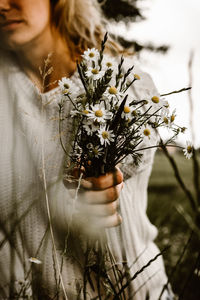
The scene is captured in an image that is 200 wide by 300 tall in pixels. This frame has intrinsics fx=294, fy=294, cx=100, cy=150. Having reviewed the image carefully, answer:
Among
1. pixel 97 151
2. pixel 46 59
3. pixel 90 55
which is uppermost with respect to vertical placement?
pixel 46 59

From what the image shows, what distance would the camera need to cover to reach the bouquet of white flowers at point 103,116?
599 mm

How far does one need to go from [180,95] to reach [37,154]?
0.69 m

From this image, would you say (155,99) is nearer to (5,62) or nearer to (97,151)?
(97,151)

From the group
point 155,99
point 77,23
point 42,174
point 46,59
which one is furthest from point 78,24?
point 155,99

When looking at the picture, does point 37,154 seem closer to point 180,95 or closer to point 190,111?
point 180,95

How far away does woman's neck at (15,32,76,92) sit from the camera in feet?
4.27

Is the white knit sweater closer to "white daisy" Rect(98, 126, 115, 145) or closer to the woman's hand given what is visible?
the woman's hand

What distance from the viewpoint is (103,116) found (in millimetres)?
590

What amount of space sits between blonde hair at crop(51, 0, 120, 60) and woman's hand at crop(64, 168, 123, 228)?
87 centimetres

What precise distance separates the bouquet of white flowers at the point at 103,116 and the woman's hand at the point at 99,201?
3cm

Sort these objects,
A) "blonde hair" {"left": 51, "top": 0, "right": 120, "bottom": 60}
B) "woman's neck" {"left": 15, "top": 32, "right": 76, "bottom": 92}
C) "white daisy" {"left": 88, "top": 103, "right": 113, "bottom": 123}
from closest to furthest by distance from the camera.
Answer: "white daisy" {"left": 88, "top": 103, "right": 113, "bottom": 123}
"woman's neck" {"left": 15, "top": 32, "right": 76, "bottom": 92}
"blonde hair" {"left": 51, "top": 0, "right": 120, "bottom": 60}

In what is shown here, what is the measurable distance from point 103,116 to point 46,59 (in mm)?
864

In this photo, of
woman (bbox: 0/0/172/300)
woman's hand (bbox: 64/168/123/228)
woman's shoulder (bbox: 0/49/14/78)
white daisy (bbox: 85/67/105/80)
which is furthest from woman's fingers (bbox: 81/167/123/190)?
woman's shoulder (bbox: 0/49/14/78)

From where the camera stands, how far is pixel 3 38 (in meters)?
1.21
